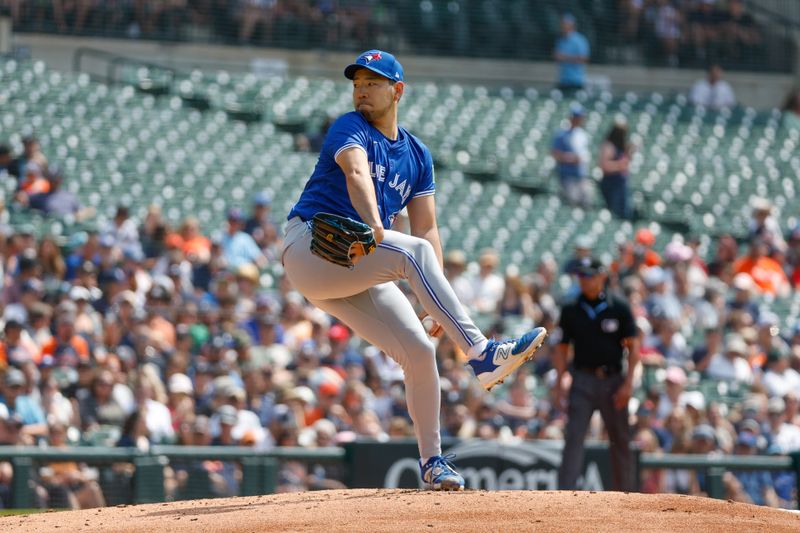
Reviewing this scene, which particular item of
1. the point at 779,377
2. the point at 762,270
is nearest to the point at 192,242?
the point at 779,377

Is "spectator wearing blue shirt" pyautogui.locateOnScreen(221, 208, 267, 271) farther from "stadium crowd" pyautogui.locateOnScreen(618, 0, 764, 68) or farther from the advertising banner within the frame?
"stadium crowd" pyautogui.locateOnScreen(618, 0, 764, 68)

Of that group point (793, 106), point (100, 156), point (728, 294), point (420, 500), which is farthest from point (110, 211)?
point (793, 106)

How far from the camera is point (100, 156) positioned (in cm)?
1581

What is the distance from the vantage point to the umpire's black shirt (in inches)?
373

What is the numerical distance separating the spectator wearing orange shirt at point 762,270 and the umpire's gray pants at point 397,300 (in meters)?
10.2

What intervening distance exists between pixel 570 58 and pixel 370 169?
16183 millimetres

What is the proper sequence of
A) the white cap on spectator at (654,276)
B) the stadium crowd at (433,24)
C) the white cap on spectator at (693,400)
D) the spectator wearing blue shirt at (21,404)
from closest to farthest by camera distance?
the spectator wearing blue shirt at (21,404)
the white cap on spectator at (693,400)
the white cap on spectator at (654,276)
the stadium crowd at (433,24)

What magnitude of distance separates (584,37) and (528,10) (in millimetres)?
1035

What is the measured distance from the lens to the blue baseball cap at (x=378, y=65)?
20.1 ft

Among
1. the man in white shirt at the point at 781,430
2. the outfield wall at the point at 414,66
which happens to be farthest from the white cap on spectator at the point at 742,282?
the outfield wall at the point at 414,66

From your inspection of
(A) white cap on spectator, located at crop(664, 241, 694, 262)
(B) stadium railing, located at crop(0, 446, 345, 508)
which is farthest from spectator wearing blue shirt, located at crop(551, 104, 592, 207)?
(B) stadium railing, located at crop(0, 446, 345, 508)

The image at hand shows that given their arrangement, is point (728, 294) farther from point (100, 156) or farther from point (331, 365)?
point (100, 156)

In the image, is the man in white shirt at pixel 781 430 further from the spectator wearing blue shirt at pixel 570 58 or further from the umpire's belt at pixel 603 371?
the spectator wearing blue shirt at pixel 570 58

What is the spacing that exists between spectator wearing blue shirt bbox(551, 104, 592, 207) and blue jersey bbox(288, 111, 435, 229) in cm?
1114
